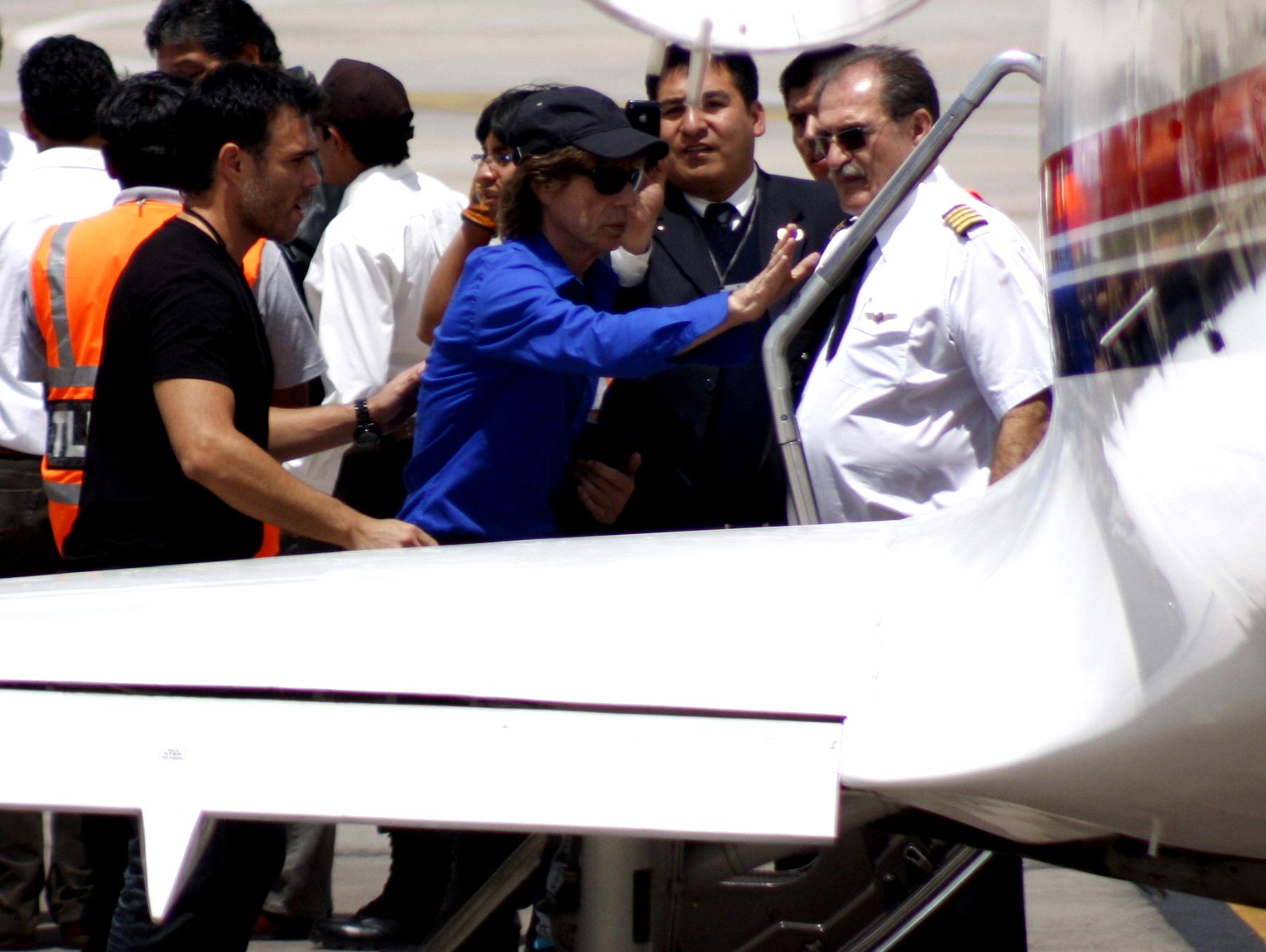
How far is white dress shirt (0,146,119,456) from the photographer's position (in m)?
4.19

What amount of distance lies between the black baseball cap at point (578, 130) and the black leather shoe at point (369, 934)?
199 centimetres

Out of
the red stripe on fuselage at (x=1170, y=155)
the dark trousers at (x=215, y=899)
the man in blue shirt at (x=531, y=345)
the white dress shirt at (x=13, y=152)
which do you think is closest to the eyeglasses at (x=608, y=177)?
the man in blue shirt at (x=531, y=345)

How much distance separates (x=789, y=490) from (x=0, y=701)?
1.88 m

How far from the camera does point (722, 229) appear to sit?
13.1 ft

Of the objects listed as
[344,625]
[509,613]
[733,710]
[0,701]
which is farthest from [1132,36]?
[0,701]

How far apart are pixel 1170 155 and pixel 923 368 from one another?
1.98m

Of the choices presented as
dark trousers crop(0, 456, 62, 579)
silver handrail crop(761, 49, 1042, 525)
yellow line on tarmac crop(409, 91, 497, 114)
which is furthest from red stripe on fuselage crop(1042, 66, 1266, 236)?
yellow line on tarmac crop(409, 91, 497, 114)

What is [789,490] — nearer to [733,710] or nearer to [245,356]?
[245,356]

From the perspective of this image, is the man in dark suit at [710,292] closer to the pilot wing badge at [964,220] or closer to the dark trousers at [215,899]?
the pilot wing badge at [964,220]

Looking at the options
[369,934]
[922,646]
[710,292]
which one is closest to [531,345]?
[710,292]

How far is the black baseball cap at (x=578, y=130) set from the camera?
3.21 metres

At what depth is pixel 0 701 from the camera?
1.77m

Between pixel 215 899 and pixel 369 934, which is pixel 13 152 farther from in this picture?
pixel 215 899

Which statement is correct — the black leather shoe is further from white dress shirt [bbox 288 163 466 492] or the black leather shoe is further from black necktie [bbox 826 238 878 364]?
black necktie [bbox 826 238 878 364]
